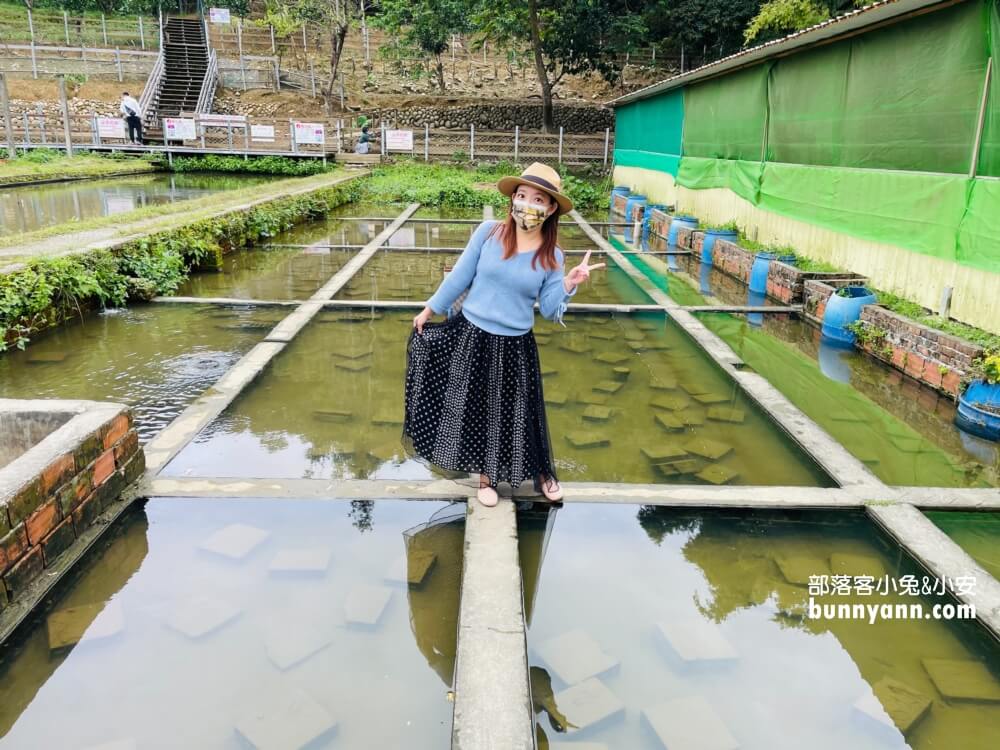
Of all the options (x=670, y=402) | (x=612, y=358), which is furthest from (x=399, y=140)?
(x=670, y=402)

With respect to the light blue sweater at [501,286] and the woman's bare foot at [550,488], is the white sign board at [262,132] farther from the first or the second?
the woman's bare foot at [550,488]

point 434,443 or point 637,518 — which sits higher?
point 434,443

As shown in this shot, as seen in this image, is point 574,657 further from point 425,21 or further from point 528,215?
point 425,21

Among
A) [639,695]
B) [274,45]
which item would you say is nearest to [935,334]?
[639,695]

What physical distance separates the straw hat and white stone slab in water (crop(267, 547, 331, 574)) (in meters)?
1.67

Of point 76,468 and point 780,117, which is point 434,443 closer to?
point 76,468

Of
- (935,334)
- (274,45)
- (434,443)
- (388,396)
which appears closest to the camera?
(434,443)

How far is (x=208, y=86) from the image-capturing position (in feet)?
88.5

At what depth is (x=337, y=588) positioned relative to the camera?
110 inches

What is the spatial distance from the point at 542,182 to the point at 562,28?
895 inches

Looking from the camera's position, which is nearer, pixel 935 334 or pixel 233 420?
pixel 233 420

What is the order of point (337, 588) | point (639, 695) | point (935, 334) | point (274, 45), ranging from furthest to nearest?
point (274, 45)
point (935, 334)
point (337, 588)
point (639, 695)

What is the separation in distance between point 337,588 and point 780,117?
9.32 meters

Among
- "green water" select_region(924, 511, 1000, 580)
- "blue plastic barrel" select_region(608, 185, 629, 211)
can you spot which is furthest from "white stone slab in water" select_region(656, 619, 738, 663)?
"blue plastic barrel" select_region(608, 185, 629, 211)
